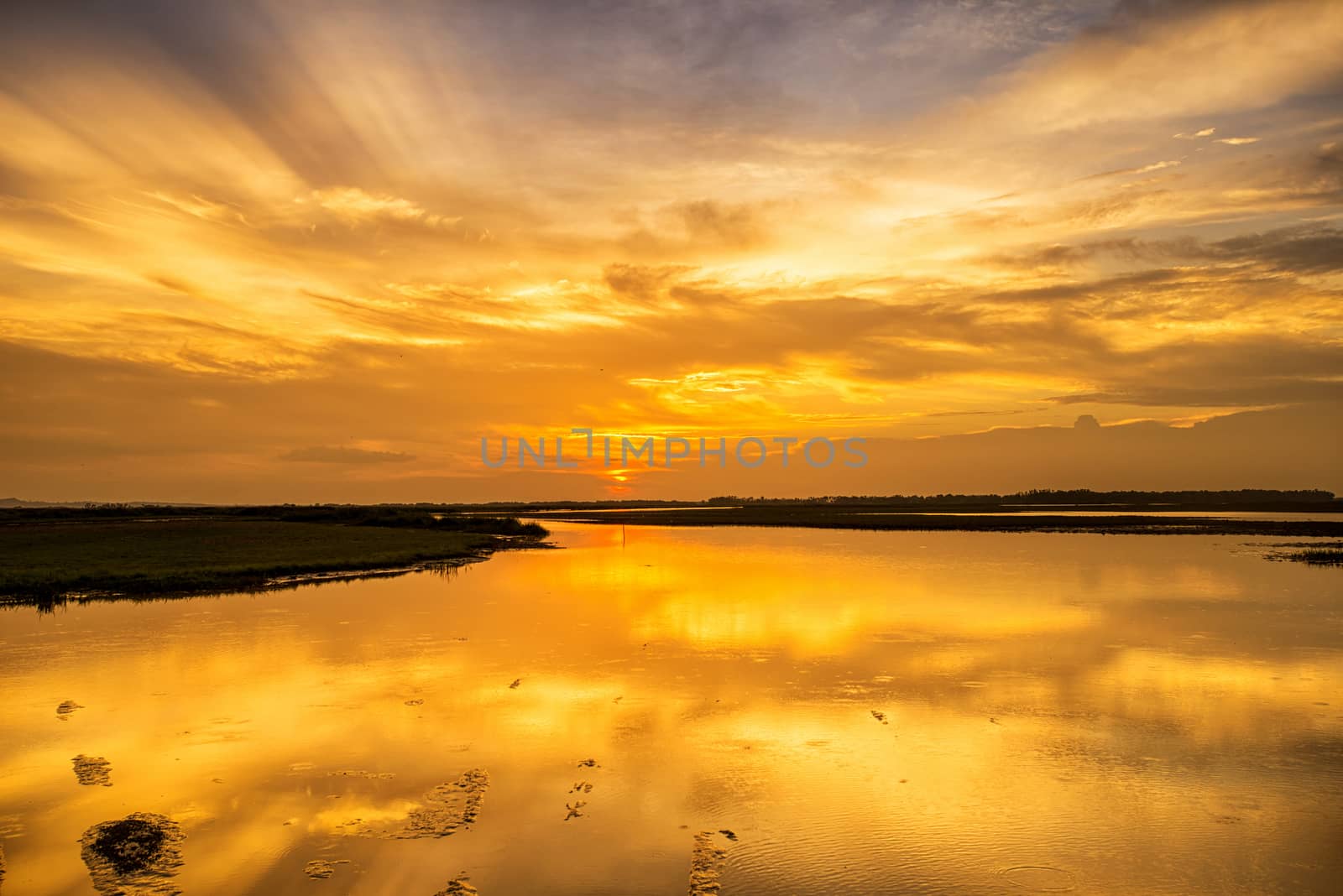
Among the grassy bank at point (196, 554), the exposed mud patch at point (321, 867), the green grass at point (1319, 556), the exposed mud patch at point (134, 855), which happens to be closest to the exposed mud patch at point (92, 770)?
the exposed mud patch at point (134, 855)

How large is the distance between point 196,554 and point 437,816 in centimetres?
4396

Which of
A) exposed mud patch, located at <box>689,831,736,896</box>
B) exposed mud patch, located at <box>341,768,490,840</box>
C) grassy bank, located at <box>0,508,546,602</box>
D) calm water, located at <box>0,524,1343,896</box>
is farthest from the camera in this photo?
grassy bank, located at <box>0,508,546,602</box>

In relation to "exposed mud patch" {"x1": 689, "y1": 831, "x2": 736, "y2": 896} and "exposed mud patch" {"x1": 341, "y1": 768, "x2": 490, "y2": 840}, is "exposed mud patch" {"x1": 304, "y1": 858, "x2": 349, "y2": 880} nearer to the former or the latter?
"exposed mud patch" {"x1": 341, "y1": 768, "x2": 490, "y2": 840}

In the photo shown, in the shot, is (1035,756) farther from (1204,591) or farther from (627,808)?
(1204,591)

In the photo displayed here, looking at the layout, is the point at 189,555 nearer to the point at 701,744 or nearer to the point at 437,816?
the point at 701,744

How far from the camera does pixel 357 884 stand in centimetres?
943

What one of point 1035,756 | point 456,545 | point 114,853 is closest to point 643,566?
point 456,545

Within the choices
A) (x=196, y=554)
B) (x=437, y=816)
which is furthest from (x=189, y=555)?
(x=437, y=816)

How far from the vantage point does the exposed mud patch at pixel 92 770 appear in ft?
42.3

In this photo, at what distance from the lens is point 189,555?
47625mm

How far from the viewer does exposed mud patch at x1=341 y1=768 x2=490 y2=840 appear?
1086 cm

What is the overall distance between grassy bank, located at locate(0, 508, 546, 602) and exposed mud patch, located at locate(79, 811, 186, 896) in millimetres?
27295

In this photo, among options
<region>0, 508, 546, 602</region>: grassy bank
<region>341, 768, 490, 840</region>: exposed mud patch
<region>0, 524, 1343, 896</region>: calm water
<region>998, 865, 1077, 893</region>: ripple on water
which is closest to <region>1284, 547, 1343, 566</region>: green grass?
<region>0, 524, 1343, 896</region>: calm water

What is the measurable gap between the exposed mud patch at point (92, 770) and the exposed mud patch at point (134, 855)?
6.36ft
